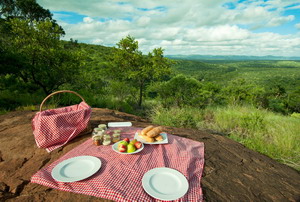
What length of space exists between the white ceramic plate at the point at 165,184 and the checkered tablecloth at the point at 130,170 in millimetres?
55

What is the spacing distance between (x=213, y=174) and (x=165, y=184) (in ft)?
2.28

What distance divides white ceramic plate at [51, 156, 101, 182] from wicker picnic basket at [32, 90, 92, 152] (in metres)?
0.67

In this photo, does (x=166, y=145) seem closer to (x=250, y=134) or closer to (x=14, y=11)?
(x=250, y=134)

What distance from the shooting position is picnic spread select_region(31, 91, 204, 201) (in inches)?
50.1

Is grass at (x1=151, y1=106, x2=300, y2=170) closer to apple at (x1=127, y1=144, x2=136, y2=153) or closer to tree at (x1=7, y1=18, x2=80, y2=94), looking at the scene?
apple at (x1=127, y1=144, x2=136, y2=153)

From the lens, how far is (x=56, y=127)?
2.05 metres

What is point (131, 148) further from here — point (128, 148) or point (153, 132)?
point (153, 132)

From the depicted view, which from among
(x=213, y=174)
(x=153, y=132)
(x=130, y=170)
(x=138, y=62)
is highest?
(x=138, y=62)

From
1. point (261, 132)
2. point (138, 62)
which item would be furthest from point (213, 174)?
point (138, 62)

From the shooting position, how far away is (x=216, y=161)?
6.57 ft

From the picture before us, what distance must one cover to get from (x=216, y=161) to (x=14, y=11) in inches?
851

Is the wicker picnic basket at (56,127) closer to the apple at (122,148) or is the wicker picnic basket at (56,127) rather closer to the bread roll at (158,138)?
the apple at (122,148)

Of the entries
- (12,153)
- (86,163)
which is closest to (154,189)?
(86,163)

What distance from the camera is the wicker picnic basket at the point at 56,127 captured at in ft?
6.61
